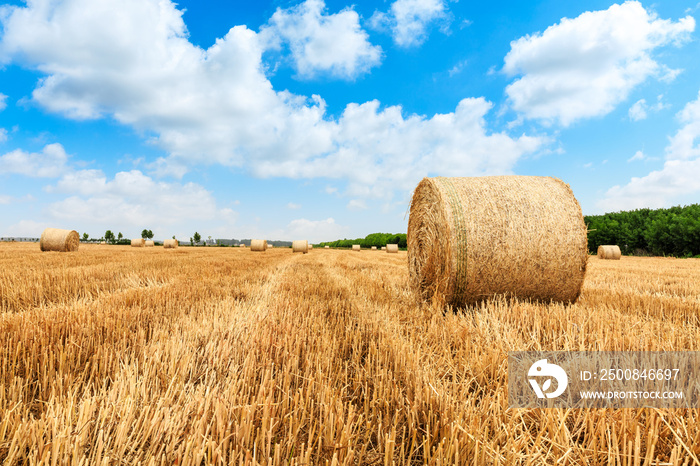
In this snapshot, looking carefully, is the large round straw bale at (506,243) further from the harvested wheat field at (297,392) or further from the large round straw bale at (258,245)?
the large round straw bale at (258,245)

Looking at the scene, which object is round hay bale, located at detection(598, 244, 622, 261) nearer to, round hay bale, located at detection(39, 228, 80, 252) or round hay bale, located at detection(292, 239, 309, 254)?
round hay bale, located at detection(292, 239, 309, 254)

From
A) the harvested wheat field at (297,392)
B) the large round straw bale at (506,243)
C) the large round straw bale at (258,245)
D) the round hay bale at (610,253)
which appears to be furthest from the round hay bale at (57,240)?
the round hay bale at (610,253)

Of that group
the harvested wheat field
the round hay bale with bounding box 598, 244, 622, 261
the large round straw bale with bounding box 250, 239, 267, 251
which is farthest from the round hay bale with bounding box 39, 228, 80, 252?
the round hay bale with bounding box 598, 244, 622, 261

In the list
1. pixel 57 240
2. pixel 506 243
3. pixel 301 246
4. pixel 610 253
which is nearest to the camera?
pixel 506 243

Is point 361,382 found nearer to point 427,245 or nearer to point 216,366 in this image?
point 216,366

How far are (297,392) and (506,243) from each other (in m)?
3.88

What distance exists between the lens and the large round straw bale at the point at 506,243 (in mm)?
4711

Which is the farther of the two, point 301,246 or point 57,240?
point 301,246

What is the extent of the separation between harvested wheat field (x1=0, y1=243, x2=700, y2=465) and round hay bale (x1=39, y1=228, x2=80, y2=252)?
68.5ft

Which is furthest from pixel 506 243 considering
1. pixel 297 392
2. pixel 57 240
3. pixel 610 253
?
pixel 57 240

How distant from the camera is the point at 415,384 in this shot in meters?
1.96

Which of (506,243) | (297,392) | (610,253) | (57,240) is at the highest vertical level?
(57,240)

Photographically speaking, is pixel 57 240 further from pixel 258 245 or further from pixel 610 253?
pixel 610 253

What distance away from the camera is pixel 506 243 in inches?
187
